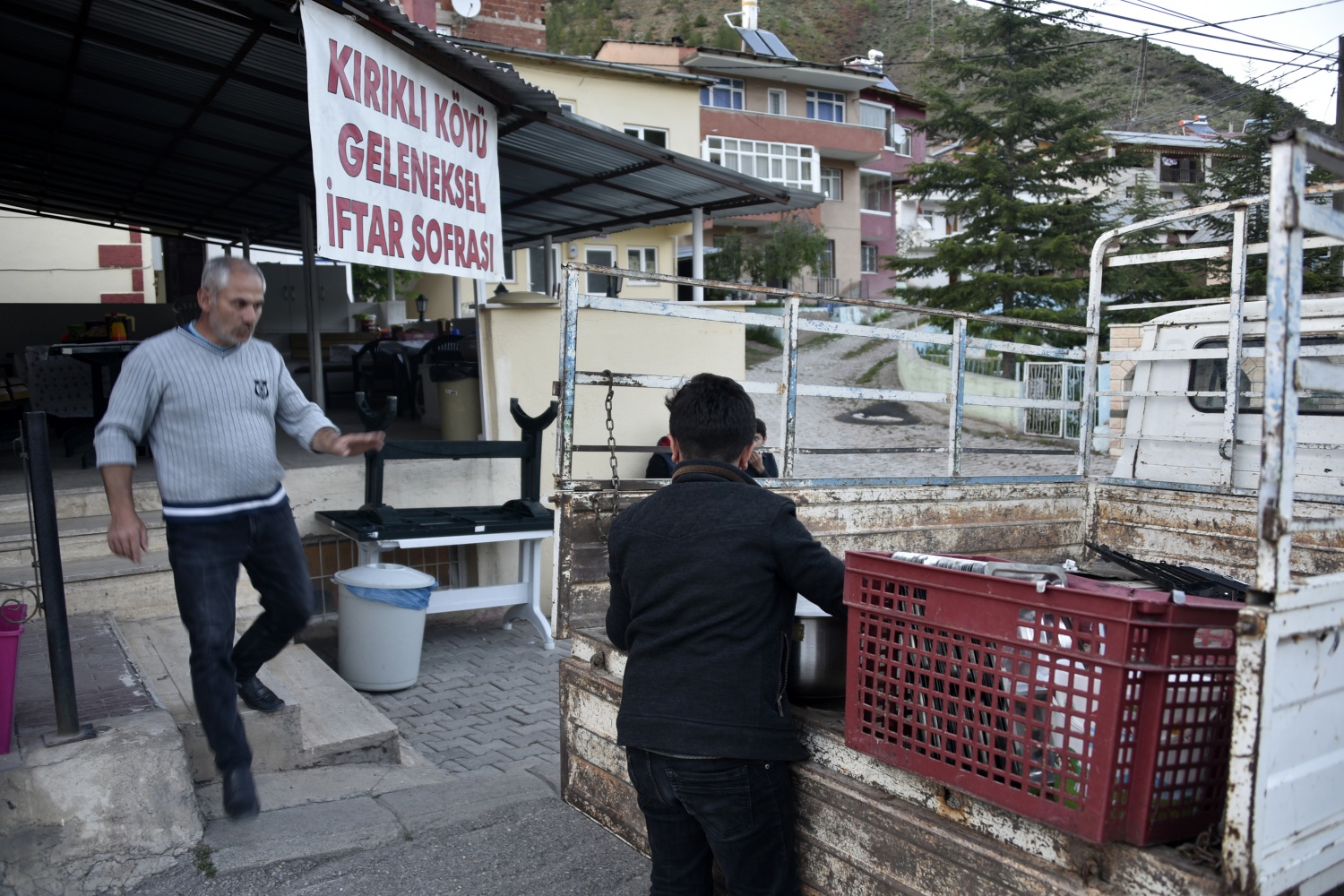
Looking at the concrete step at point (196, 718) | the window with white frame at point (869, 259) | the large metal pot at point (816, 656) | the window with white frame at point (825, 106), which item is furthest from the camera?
the window with white frame at point (869, 259)

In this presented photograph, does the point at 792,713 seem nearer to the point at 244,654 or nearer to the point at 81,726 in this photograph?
the point at 244,654

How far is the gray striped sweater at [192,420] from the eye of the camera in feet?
10.3

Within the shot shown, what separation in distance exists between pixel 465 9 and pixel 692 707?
16.9 metres

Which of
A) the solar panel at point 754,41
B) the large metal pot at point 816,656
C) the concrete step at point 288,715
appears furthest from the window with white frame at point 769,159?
the large metal pot at point 816,656

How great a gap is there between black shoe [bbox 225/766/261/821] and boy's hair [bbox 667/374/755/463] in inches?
78.6

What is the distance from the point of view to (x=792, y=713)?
2715mm

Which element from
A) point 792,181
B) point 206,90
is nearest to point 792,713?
point 206,90

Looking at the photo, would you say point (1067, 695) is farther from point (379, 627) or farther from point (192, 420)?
point (379, 627)

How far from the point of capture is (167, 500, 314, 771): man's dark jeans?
3.23 m

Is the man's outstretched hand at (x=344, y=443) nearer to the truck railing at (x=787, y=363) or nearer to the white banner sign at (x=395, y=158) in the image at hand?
the truck railing at (x=787, y=363)

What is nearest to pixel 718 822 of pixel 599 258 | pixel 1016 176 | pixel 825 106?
pixel 599 258

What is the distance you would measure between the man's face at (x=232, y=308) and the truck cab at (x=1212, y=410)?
4.58m

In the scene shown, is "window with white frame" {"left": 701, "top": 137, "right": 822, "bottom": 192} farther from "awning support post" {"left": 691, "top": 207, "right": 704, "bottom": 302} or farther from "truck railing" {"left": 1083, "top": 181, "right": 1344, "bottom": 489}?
"truck railing" {"left": 1083, "top": 181, "right": 1344, "bottom": 489}

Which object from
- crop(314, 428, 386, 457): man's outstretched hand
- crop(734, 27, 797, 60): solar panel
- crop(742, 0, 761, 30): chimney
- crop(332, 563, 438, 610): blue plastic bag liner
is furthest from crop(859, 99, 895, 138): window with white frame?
crop(314, 428, 386, 457): man's outstretched hand
